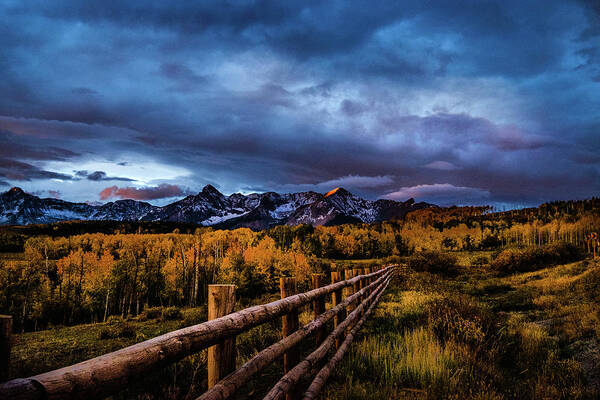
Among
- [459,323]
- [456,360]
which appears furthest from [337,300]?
[459,323]

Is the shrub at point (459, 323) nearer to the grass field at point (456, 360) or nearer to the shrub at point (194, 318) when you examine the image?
the grass field at point (456, 360)

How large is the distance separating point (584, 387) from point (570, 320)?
15.9 ft

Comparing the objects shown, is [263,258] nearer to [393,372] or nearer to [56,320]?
[56,320]

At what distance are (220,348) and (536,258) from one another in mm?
42501

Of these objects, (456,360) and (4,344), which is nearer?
(4,344)

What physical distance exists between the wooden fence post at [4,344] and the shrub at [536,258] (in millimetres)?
41558

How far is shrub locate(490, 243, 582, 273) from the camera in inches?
1366

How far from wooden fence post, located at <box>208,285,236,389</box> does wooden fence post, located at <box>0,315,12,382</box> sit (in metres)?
1.29

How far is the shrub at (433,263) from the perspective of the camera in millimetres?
32844

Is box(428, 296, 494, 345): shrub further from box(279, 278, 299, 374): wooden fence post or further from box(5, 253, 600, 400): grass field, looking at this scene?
box(279, 278, 299, 374): wooden fence post

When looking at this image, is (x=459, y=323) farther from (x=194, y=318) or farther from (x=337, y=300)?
(x=194, y=318)

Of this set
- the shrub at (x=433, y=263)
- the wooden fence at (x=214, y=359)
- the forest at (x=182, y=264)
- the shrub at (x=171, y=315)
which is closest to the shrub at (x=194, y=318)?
the shrub at (x=171, y=315)

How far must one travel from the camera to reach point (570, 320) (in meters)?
8.45

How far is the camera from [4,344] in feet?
3.42
